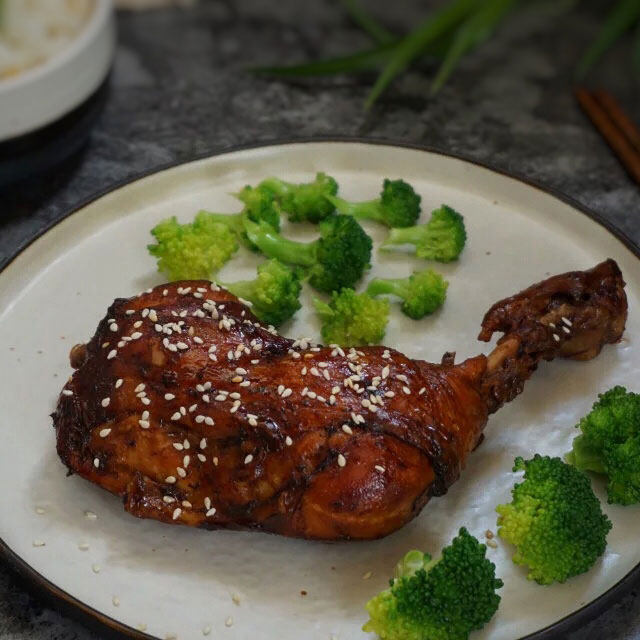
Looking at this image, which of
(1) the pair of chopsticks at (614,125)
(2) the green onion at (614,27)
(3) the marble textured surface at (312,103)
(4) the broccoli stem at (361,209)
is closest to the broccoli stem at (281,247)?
(4) the broccoli stem at (361,209)

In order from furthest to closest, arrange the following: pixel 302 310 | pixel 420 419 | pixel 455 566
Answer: pixel 302 310 → pixel 420 419 → pixel 455 566

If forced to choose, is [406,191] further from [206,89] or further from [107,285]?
[206,89]

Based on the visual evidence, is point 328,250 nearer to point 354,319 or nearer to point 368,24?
point 354,319

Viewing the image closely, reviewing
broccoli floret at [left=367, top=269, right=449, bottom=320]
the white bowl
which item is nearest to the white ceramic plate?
broccoli floret at [left=367, top=269, right=449, bottom=320]

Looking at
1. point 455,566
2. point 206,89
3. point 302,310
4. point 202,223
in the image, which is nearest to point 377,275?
point 302,310

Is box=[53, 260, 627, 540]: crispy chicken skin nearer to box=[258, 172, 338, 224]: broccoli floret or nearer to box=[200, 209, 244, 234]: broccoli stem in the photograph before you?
box=[200, 209, 244, 234]: broccoli stem

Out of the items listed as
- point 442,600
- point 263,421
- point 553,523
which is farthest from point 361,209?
point 442,600
